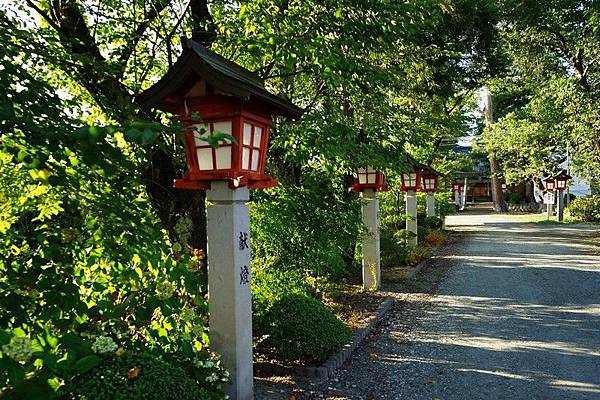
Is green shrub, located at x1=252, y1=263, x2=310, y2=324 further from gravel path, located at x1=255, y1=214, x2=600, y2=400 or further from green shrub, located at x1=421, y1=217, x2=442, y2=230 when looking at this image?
green shrub, located at x1=421, y1=217, x2=442, y2=230

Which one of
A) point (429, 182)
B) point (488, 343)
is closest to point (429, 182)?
point (429, 182)

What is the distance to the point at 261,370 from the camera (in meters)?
5.25

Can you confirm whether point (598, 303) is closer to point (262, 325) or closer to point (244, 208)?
point (262, 325)

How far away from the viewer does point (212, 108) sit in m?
3.71

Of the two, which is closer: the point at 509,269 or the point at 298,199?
the point at 298,199

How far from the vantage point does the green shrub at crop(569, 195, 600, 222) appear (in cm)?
2459

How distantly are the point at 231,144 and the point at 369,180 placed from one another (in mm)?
5836

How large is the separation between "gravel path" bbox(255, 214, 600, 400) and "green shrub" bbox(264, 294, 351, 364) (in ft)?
1.17

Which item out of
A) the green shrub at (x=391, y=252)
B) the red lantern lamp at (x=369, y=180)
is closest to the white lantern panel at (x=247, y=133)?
the red lantern lamp at (x=369, y=180)

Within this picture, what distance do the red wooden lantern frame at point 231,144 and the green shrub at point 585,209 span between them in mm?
25314

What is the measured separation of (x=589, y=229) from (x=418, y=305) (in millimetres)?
16940

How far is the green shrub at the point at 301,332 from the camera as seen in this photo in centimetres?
521

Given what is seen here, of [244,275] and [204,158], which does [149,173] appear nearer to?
[204,158]

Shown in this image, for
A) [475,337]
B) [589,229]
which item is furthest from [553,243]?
[475,337]
